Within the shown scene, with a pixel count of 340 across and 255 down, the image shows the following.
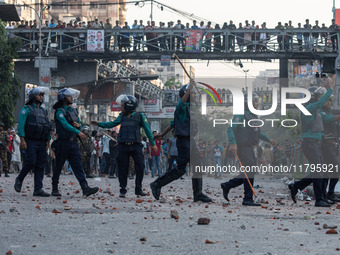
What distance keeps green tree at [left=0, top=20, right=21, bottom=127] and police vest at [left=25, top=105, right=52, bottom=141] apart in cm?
2139

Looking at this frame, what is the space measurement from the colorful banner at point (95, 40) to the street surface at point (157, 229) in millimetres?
29350

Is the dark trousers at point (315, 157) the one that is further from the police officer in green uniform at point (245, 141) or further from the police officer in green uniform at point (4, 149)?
the police officer in green uniform at point (4, 149)

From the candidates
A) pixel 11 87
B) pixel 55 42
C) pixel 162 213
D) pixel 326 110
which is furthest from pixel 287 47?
pixel 162 213

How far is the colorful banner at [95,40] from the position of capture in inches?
1608

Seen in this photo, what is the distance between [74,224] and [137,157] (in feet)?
14.7

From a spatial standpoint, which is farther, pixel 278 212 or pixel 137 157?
pixel 137 157

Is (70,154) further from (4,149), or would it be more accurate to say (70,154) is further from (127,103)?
(4,149)

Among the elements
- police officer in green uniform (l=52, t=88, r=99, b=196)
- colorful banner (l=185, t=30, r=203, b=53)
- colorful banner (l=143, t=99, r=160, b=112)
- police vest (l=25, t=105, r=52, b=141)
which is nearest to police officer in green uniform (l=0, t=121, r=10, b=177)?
police vest (l=25, t=105, r=52, b=141)

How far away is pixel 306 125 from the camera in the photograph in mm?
12102

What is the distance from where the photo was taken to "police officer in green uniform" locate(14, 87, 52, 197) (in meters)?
12.8

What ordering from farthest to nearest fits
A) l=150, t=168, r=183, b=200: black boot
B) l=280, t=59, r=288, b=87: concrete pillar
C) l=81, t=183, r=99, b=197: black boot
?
l=280, t=59, r=288, b=87: concrete pillar
l=81, t=183, r=99, b=197: black boot
l=150, t=168, r=183, b=200: black boot

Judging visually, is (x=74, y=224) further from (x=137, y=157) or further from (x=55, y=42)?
(x=55, y=42)

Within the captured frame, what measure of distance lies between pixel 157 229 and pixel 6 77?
89.6ft

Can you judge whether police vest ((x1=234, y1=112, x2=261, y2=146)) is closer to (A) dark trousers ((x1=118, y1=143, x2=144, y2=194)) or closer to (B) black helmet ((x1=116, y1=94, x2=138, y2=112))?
(A) dark trousers ((x1=118, y1=143, x2=144, y2=194))
